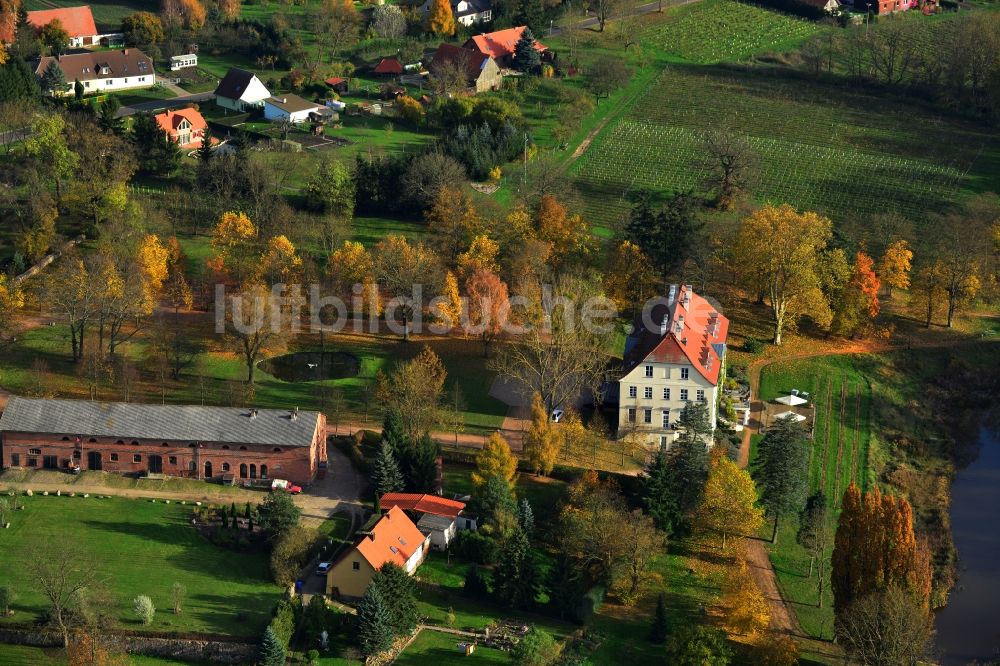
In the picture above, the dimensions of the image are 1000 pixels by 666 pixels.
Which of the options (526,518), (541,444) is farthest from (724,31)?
(526,518)

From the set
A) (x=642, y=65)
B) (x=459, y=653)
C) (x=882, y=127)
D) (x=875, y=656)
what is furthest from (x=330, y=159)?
(x=875, y=656)

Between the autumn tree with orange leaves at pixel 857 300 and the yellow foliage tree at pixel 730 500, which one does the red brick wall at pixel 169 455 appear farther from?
the autumn tree with orange leaves at pixel 857 300

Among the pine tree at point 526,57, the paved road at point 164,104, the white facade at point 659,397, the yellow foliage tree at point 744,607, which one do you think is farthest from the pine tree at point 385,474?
the pine tree at point 526,57

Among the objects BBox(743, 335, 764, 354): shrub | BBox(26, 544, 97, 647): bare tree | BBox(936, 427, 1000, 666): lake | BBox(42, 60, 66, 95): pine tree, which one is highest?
BBox(42, 60, 66, 95): pine tree

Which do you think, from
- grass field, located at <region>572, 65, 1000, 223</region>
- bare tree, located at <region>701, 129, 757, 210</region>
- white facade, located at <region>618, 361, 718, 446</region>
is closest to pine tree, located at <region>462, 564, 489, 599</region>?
white facade, located at <region>618, 361, 718, 446</region>

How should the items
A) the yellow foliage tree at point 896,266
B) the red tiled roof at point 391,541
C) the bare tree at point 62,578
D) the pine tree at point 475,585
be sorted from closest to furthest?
the bare tree at point 62,578, the red tiled roof at point 391,541, the pine tree at point 475,585, the yellow foliage tree at point 896,266

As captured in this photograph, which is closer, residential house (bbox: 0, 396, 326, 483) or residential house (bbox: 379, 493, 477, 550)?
residential house (bbox: 379, 493, 477, 550)

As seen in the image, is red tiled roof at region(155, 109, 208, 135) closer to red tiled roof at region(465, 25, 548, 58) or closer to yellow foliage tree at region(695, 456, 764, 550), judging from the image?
red tiled roof at region(465, 25, 548, 58)
